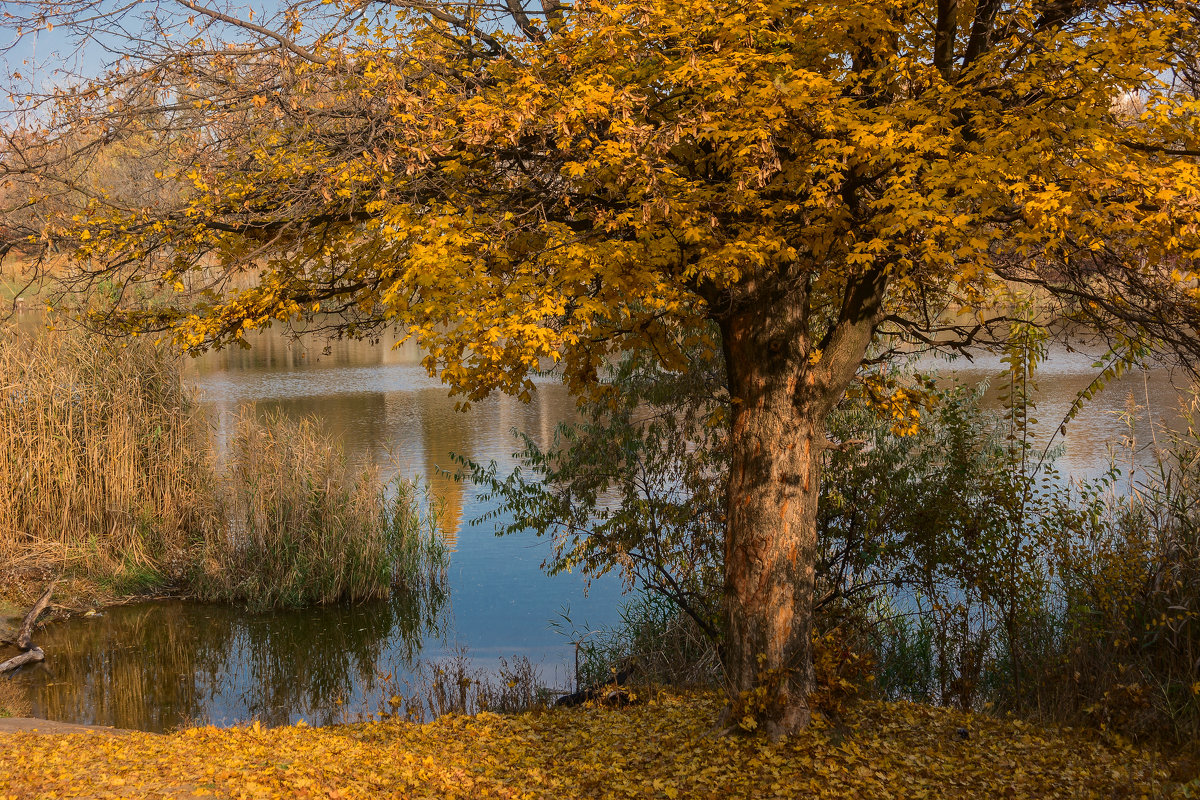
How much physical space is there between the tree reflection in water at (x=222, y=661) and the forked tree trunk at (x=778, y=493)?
4.59 meters

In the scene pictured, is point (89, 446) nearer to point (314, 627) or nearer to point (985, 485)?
point (314, 627)

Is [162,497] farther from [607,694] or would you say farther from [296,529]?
[607,694]

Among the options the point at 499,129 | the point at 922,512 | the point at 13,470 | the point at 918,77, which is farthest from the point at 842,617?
the point at 13,470

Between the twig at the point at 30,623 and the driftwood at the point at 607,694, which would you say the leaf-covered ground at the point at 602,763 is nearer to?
the driftwood at the point at 607,694

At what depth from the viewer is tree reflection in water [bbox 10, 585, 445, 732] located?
8.89m

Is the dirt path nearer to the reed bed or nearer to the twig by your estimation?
the twig

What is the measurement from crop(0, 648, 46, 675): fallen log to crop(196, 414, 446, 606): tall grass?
77.7 inches

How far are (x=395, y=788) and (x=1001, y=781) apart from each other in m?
3.48

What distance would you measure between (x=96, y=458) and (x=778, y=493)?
29.7ft

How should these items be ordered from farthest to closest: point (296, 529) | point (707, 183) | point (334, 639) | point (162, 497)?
point (162, 497)
point (296, 529)
point (334, 639)
point (707, 183)

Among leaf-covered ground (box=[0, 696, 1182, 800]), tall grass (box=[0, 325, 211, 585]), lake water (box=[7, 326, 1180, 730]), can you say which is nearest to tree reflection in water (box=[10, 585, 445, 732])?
lake water (box=[7, 326, 1180, 730])

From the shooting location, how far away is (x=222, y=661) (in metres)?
9.95

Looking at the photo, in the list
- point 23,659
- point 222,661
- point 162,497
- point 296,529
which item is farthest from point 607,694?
point 162,497

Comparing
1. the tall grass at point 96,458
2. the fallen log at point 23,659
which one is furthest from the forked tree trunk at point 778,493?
the tall grass at point 96,458
